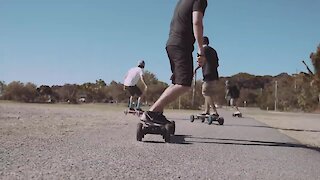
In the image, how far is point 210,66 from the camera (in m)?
9.99

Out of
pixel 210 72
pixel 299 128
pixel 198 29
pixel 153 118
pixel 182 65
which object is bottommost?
pixel 299 128

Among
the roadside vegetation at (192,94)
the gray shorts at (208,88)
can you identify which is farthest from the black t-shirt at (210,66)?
the roadside vegetation at (192,94)

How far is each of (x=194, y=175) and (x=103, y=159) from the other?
86 centimetres

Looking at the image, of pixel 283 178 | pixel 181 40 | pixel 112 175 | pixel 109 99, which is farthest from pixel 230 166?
pixel 109 99

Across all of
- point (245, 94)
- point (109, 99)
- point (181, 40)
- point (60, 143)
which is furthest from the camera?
point (245, 94)

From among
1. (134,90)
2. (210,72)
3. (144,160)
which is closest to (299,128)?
(210,72)

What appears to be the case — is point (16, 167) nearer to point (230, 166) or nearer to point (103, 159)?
point (103, 159)

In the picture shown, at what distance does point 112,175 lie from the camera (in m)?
2.92

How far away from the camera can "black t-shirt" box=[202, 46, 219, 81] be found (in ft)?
32.7

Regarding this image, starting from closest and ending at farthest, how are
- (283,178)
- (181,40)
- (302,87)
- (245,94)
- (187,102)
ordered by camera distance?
1. (283,178)
2. (181,40)
3. (187,102)
4. (302,87)
5. (245,94)

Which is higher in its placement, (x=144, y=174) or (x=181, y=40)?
(x=181, y=40)

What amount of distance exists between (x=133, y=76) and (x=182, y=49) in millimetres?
7974

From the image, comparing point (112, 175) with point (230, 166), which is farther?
point (230, 166)

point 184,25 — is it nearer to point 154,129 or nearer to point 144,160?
point 154,129
